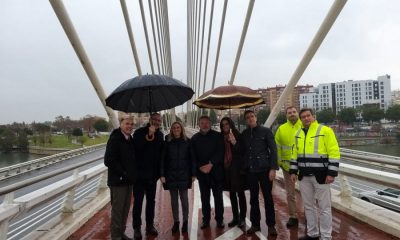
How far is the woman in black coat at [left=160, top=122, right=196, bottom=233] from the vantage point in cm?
472

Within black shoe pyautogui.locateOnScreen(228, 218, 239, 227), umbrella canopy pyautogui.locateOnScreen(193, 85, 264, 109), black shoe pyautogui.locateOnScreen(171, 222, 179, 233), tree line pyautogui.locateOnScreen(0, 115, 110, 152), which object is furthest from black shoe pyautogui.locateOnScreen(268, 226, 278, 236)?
tree line pyautogui.locateOnScreen(0, 115, 110, 152)

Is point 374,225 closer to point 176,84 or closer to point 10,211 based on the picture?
point 176,84

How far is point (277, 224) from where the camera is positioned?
4887 mm

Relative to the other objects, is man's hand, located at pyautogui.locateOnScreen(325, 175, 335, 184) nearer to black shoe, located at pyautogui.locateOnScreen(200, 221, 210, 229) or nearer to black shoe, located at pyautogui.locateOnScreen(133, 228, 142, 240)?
black shoe, located at pyautogui.locateOnScreen(200, 221, 210, 229)

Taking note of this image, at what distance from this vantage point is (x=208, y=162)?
4.82 m

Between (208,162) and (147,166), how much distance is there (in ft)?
2.64

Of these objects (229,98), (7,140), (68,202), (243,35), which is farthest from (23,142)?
(229,98)

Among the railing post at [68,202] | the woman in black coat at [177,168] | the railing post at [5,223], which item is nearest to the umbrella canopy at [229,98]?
the woman in black coat at [177,168]

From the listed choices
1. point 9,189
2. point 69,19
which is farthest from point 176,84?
point 9,189

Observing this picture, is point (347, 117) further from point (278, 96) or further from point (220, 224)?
point (220, 224)

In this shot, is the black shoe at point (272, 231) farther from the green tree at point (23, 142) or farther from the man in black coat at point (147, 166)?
the green tree at point (23, 142)

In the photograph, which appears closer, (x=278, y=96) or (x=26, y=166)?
(x=26, y=166)

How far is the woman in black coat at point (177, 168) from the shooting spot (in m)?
4.72

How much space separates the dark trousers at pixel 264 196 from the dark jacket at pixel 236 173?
A: 0.17 meters
